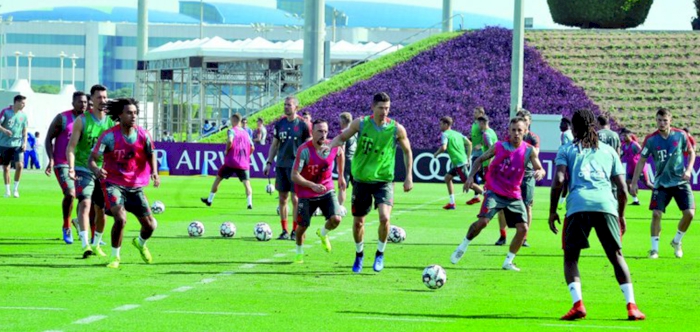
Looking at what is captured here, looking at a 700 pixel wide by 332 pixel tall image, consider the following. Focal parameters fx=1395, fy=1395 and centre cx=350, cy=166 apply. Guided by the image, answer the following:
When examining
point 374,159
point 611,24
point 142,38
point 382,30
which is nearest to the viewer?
point 374,159

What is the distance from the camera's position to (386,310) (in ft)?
40.3

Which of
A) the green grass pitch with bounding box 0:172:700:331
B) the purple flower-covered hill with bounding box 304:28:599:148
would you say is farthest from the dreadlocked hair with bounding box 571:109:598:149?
the purple flower-covered hill with bounding box 304:28:599:148

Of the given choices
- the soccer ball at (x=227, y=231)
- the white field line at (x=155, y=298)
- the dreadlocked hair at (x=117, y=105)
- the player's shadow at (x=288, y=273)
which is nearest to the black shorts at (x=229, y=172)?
the soccer ball at (x=227, y=231)

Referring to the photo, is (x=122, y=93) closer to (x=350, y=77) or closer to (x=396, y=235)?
(x=350, y=77)

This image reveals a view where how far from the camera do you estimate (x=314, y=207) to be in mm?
16500

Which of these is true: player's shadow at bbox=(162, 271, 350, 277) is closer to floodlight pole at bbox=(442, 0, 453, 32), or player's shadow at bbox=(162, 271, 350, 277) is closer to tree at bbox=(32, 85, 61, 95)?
floodlight pole at bbox=(442, 0, 453, 32)

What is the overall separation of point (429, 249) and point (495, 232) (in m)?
3.98

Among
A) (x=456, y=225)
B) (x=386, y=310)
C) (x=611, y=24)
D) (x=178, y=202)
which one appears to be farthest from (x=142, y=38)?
(x=386, y=310)

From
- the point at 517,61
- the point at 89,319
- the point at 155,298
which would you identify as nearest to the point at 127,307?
the point at 155,298

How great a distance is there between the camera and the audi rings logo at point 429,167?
146 feet

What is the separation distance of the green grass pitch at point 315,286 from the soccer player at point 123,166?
59cm

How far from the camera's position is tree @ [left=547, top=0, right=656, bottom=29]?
6738 centimetres

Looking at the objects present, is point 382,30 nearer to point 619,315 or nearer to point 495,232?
point 495,232

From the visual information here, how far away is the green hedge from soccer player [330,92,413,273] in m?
40.3
